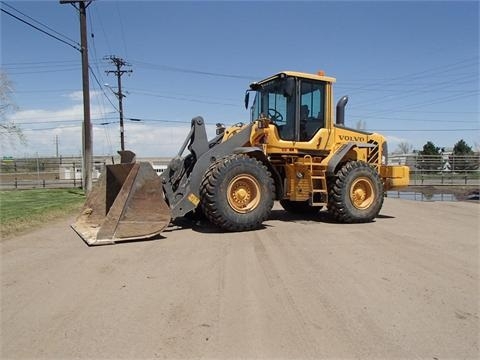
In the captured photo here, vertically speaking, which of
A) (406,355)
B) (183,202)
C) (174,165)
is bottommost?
(406,355)

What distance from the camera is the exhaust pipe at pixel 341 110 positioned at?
10.8 metres

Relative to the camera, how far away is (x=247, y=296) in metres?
4.52

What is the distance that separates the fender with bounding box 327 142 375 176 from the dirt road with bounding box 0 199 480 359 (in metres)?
Result: 2.41

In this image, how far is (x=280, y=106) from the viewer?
10008mm

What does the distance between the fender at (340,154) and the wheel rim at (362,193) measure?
63 cm

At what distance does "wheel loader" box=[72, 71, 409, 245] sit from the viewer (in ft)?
24.3

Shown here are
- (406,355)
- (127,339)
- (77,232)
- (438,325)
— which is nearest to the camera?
(406,355)

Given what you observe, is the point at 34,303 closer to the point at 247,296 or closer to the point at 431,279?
the point at 247,296

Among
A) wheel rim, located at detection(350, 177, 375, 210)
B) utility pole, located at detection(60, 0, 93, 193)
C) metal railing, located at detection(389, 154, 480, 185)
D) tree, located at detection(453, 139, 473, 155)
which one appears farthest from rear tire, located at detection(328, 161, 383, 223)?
tree, located at detection(453, 139, 473, 155)

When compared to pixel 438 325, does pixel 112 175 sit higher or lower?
higher

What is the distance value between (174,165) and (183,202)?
1.08m

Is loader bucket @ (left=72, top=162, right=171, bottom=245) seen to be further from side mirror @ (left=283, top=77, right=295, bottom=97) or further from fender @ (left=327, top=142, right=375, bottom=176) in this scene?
fender @ (left=327, top=142, right=375, bottom=176)

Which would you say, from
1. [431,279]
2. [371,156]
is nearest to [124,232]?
[431,279]

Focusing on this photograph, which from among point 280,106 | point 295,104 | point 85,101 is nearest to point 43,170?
Result: point 85,101
